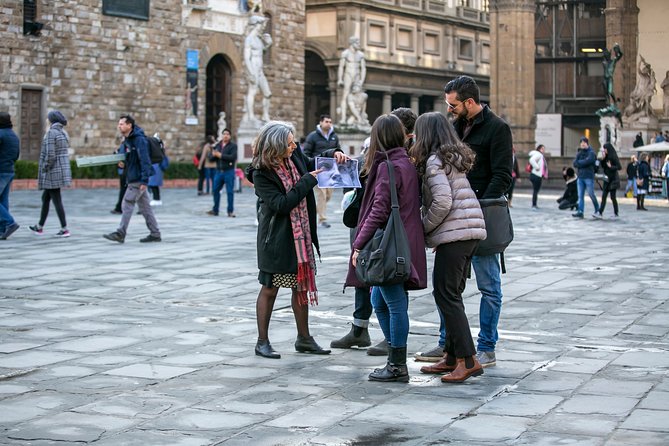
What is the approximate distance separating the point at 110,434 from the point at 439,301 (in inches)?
91.9

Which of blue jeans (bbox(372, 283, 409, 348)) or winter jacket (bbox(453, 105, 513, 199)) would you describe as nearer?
blue jeans (bbox(372, 283, 409, 348))

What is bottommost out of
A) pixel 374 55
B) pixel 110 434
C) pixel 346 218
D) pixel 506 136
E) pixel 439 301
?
pixel 110 434

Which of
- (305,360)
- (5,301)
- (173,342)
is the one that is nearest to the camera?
(305,360)

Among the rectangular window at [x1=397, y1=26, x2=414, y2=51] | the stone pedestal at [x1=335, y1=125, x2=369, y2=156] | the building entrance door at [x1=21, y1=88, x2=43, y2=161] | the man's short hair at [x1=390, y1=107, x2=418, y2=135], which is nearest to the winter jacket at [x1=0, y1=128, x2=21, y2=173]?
the man's short hair at [x1=390, y1=107, x2=418, y2=135]

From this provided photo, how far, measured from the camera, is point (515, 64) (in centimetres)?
4316

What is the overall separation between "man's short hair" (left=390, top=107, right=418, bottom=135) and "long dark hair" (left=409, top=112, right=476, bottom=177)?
24.5 inches

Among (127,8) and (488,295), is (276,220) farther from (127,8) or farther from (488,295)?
(127,8)

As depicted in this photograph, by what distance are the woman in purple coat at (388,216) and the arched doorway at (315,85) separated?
156 ft

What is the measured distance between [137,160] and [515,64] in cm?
2951

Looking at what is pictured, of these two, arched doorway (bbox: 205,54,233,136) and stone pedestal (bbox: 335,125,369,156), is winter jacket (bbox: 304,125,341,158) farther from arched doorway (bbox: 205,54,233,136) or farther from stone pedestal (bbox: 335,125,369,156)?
arched doorway (bbox: 205,54,233,136)

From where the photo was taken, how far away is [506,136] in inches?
300

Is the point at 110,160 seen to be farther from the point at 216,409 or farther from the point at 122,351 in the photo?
the point at 216,409

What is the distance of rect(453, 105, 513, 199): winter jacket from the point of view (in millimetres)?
7602

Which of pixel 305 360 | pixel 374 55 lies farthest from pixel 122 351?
pixel 374 55
